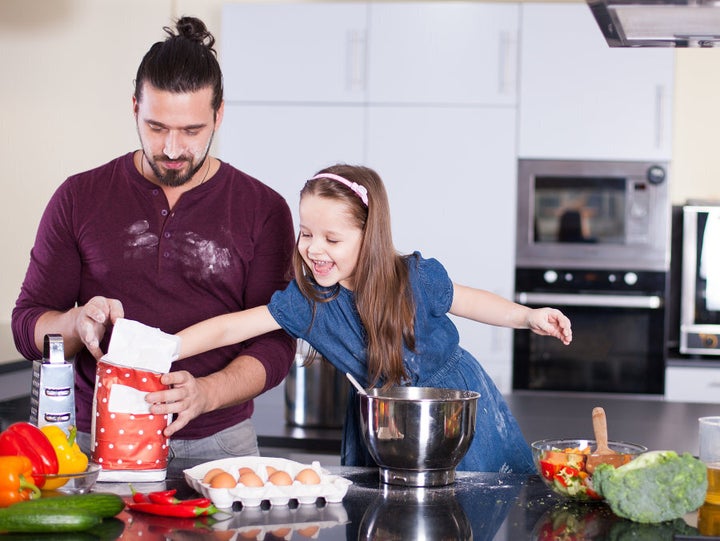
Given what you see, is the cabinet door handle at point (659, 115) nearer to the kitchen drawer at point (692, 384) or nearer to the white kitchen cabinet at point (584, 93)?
the white kitchen cabinet at point (584, 93)

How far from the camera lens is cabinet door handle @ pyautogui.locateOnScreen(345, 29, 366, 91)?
143 inches

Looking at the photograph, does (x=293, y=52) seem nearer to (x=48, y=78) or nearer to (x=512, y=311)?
(x=48, y=78)

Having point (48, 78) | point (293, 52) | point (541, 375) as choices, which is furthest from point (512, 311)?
point (48, 78)

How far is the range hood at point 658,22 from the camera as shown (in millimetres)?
1311

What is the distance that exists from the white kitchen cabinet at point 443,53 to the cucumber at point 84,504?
2618 mm

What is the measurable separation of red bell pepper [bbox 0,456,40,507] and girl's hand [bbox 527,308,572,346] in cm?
89

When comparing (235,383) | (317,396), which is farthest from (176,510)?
(317,396)

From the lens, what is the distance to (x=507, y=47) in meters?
3.58

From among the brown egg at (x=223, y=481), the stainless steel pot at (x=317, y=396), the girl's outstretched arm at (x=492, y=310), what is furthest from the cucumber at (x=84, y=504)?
the stainless steel pot at (x=317, y=396)

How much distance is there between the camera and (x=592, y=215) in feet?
11.7

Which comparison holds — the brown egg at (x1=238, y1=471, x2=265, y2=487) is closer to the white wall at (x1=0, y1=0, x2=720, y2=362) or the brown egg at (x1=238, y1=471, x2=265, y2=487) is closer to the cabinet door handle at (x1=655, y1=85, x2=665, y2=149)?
the cabinet door handle at (x1=655, y1=85, x2=665, y2=149)

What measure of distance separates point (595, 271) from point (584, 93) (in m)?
0.66

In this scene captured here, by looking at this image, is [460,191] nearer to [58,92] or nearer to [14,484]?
[58,92]

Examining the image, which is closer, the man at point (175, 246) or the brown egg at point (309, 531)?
the brown egg at point (309, 531)
